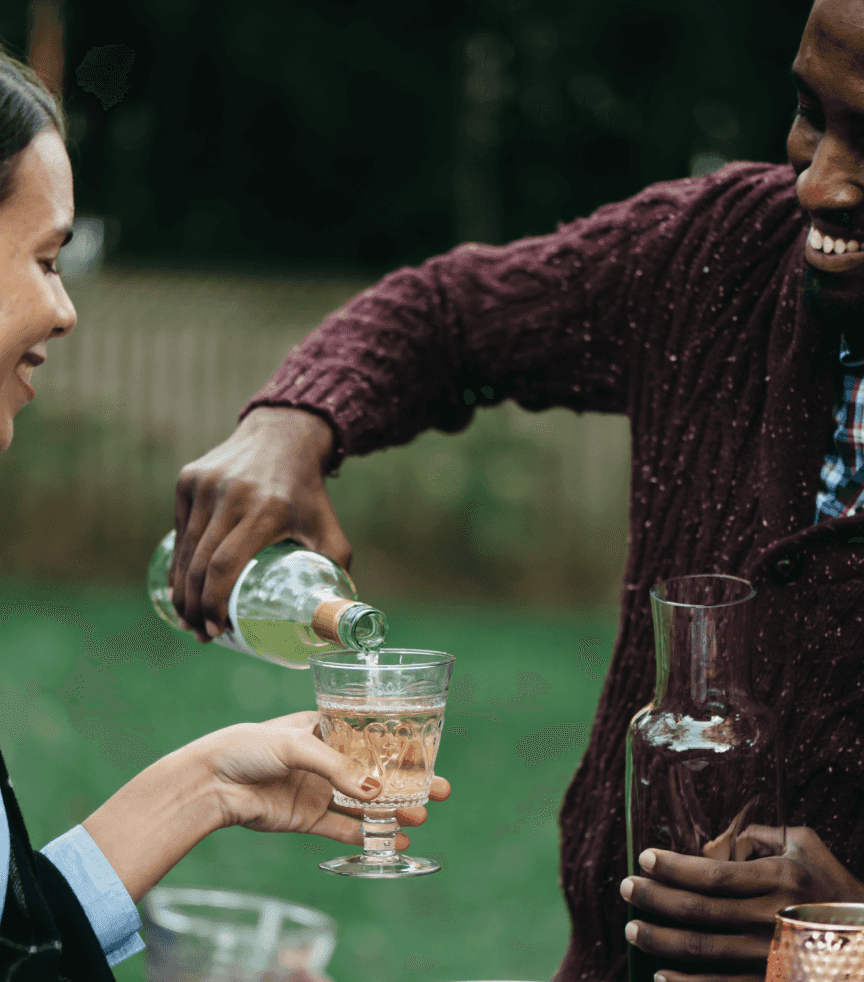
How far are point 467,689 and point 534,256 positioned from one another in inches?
190

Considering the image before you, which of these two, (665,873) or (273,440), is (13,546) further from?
(665,873)

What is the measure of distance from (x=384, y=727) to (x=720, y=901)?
36 centimetres

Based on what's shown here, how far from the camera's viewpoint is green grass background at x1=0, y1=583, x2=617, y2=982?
432 centimetres

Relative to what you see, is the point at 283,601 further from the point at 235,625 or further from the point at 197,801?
the point at 197,801

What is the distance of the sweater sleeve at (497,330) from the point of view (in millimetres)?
1792

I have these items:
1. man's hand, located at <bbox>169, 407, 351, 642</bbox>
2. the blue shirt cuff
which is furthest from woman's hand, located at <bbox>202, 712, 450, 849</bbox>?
man's hand, located at <bbox>169, 407, 351, 642</bbox>

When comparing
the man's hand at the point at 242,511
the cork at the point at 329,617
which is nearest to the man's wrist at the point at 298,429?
the man's hand at the point at 242,511

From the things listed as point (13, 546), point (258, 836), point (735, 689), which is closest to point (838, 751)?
point (735, 689)

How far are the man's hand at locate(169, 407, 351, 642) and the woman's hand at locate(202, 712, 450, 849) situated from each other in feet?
0.79

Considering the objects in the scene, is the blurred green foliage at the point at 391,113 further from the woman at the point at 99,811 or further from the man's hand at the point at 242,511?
the woman at the point at 99,811

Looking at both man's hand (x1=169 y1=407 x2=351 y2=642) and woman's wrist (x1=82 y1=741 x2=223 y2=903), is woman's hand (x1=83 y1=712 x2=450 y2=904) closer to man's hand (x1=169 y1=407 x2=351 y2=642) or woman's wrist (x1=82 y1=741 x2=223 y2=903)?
woman's wrist (x1=82 y1=741 x2=223 y2=903)

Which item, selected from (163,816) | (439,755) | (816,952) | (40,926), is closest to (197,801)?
(163,816)

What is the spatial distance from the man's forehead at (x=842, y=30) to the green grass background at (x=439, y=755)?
3199 mm

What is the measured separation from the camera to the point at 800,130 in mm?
1498
